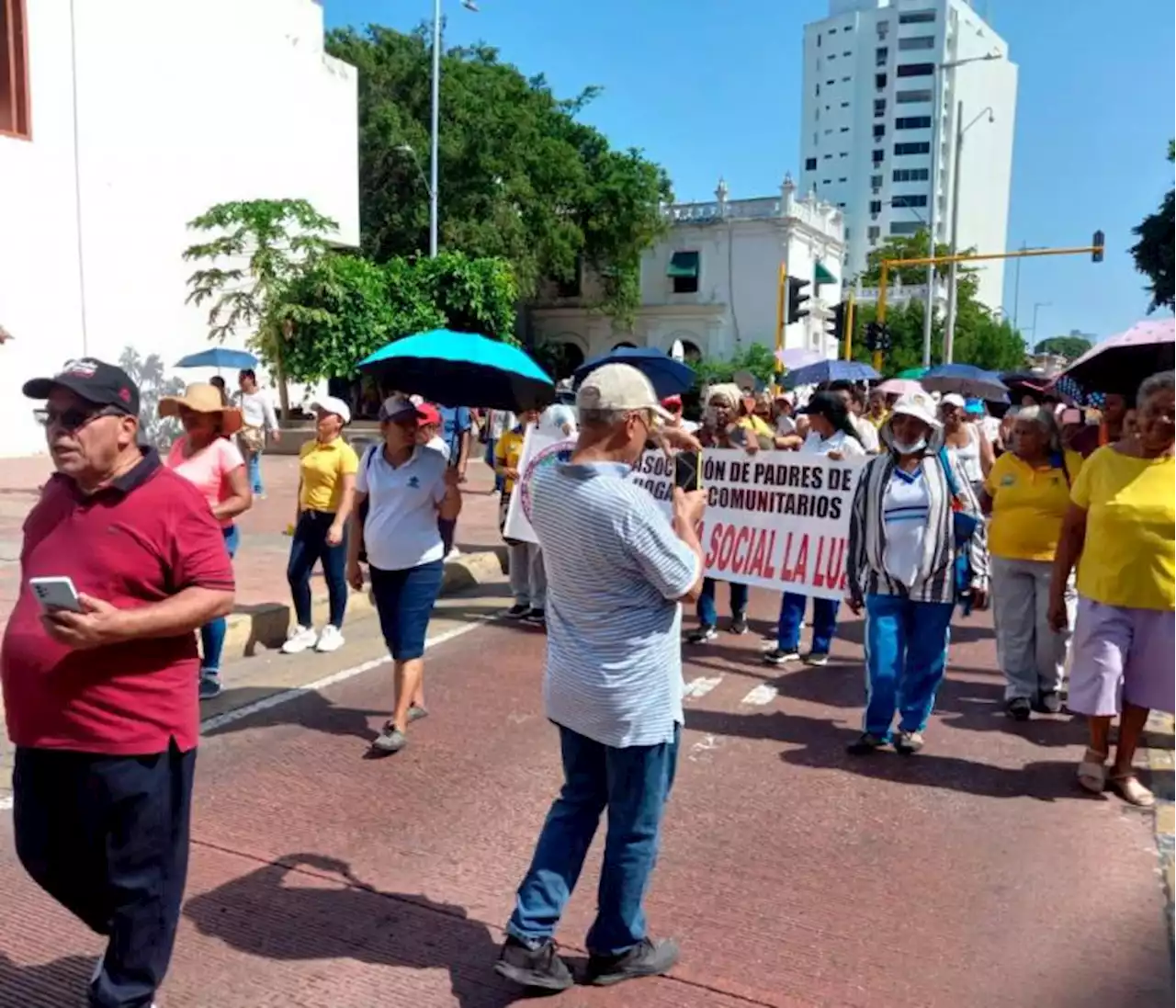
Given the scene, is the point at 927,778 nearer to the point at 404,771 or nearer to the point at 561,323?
the point at 404,771

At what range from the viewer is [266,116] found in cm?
2538

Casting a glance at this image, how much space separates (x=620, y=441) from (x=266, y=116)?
25.2 metres

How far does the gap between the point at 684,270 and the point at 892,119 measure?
231ft

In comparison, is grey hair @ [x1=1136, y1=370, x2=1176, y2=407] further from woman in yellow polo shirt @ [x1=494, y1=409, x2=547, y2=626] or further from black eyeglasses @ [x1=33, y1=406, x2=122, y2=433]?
woman in yellow polo shirt @ [x1=494, y1=409, x2=547, y2=626]

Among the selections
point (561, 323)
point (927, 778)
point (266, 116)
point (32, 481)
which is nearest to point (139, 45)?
point (266, 116)

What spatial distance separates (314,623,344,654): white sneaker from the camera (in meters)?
7.50

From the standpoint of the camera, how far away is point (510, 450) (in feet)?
30.6

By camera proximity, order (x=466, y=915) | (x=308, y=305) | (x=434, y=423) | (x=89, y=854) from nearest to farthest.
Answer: (x=89, y=854) < (x=466, y=915) < (x=434, y=423) < (x=308, y=305)

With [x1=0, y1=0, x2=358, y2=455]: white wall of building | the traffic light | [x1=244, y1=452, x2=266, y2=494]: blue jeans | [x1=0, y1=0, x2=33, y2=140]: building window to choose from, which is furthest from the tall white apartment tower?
[x1=244, y1=452, x2=266, y2=494]: blue jeans

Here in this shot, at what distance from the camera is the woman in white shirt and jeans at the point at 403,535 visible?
5465 millimetres

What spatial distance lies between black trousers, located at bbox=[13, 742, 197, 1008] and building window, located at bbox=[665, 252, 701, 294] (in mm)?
46372

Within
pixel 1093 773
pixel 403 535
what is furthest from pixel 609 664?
pixel 1093 773

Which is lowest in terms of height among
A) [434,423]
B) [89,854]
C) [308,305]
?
[89,854]

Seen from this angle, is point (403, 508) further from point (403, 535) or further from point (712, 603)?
point (712, 603)
